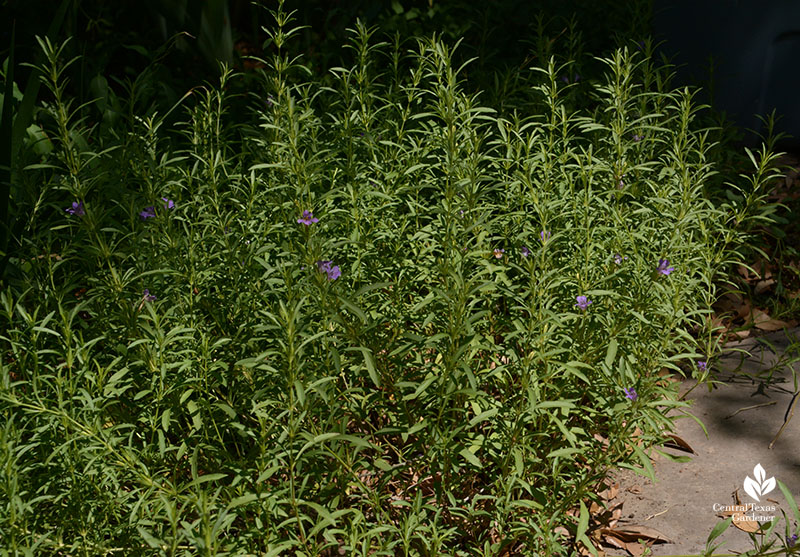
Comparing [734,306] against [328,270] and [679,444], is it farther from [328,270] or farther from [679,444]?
[328,270]

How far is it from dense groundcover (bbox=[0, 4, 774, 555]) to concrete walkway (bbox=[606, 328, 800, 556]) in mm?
340

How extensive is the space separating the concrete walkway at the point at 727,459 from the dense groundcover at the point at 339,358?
340mm

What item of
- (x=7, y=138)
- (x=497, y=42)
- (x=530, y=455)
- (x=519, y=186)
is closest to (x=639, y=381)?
(x=530, y=455)

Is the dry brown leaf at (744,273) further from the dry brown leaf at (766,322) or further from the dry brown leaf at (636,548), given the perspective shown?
the dry brown leaf at (636,548)

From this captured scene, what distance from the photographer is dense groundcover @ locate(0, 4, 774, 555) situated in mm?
2256

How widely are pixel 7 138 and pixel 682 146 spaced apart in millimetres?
2927

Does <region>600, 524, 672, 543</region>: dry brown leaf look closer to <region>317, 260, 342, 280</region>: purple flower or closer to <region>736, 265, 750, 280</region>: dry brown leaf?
<region>317, 260, 342, 280</region>: purple flower

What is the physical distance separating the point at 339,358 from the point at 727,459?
1807 millimetres

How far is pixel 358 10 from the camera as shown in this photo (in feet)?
21.2

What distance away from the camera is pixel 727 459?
10.3 feet

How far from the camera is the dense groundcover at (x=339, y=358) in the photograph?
2256mm

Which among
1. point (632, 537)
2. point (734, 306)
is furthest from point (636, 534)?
point (734, 306)

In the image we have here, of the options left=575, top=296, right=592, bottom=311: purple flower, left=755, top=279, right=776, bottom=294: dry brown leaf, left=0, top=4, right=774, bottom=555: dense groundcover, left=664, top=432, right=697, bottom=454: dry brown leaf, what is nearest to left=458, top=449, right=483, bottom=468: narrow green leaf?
left=0, top=4, right=774, bottom=555: dense groundcover

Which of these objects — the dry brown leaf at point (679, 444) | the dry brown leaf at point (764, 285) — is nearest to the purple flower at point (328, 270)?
the dry brown leaf at point (679, 444)
